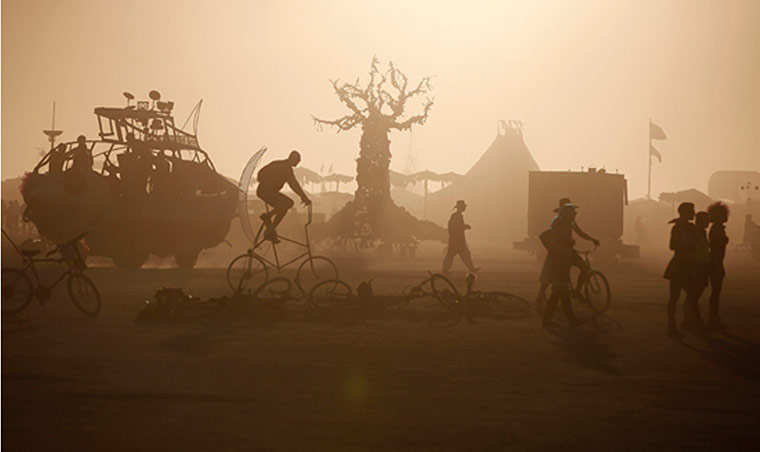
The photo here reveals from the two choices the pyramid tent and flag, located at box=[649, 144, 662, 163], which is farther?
flag, located at box=[649, 144, 662, 163]

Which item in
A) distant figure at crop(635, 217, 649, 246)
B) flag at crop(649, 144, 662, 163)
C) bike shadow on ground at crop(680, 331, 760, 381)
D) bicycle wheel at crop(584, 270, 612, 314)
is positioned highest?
flag at crop(649, 144, 662, 163)

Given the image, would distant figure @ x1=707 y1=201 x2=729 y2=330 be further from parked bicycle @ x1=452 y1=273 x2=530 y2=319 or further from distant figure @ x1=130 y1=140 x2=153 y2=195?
distant figure @ x1=130 y1=140 x2=153 y2=195

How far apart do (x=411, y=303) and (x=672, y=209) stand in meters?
87.0

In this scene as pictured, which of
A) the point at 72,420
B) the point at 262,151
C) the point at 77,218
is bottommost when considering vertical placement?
the point at 72,420

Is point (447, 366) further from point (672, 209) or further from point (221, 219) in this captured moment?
point (672, 209)

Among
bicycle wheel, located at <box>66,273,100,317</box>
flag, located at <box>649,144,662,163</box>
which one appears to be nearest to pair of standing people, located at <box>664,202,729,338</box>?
bicycle wheel, located at <box>66,273,100,317</box>

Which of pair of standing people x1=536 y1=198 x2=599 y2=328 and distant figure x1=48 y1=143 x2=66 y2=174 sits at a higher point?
distant figure x1=48 y1=143 x2=66 y2=174

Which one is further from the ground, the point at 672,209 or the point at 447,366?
the point at 672,209

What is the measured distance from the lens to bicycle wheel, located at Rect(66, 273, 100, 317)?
14328 mm

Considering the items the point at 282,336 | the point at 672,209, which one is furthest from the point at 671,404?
the point at 672,209

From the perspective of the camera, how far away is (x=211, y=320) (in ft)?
47.3

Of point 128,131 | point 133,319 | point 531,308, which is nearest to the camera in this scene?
point 133,319

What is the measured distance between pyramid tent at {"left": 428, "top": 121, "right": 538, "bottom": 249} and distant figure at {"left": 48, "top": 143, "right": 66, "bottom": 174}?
55479 millimetres

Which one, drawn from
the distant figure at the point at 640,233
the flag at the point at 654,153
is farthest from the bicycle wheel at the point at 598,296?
the flag at the point at 654,153
